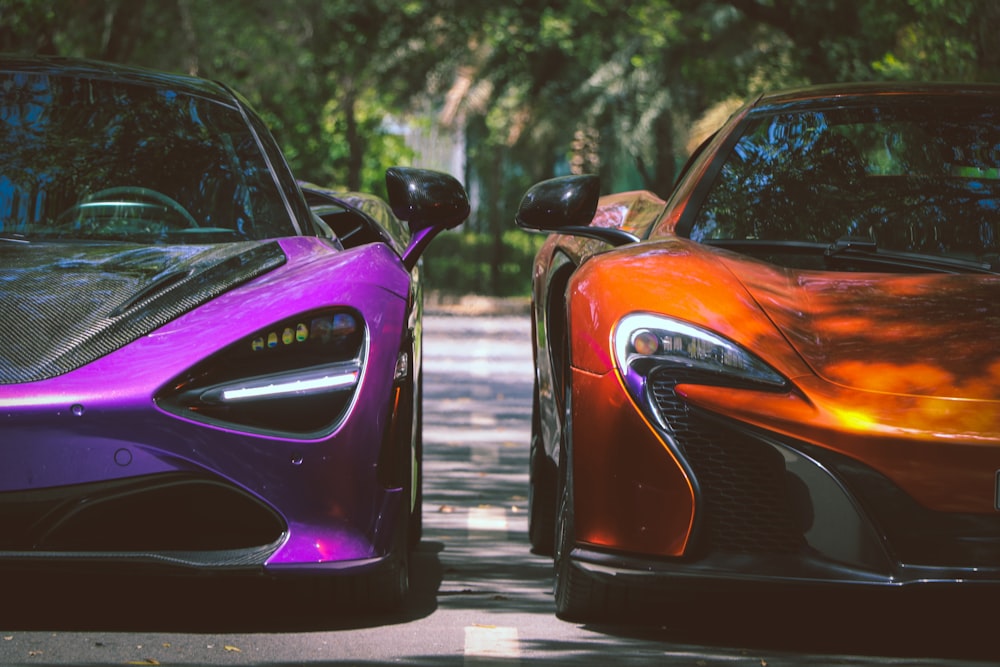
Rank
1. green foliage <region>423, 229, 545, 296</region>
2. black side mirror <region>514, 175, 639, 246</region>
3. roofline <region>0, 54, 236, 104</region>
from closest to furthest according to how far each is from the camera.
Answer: black side mirror <region>514, 175, 639, 246</region> → roofline <region>0, 54, 236, 104</region> → green foliage <region>423, 229, 545, 296</region>

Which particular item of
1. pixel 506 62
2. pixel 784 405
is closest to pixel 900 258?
pixel 784 405

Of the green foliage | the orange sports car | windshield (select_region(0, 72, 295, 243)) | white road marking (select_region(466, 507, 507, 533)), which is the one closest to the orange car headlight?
the orange sports car

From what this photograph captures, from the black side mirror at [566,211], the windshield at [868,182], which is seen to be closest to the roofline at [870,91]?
the windshield at [868,182]

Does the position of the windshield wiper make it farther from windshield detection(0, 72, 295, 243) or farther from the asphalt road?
windshield detection(0, 72, 295, 243)

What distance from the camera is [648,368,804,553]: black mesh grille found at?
401cm

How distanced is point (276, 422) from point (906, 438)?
150cm

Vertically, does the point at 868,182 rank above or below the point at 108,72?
below

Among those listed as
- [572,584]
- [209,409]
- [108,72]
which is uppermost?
[108,72]

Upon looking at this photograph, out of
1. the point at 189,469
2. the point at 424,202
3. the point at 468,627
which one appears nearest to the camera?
the point at 189,469

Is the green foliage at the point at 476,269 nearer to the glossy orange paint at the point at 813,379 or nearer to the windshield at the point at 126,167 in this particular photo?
the windshield at the point at 126,167

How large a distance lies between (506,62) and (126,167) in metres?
23.8

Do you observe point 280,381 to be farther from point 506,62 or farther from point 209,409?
point 506,62

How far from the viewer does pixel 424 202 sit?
5082mm

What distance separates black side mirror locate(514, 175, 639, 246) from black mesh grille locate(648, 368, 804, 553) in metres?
1.12
